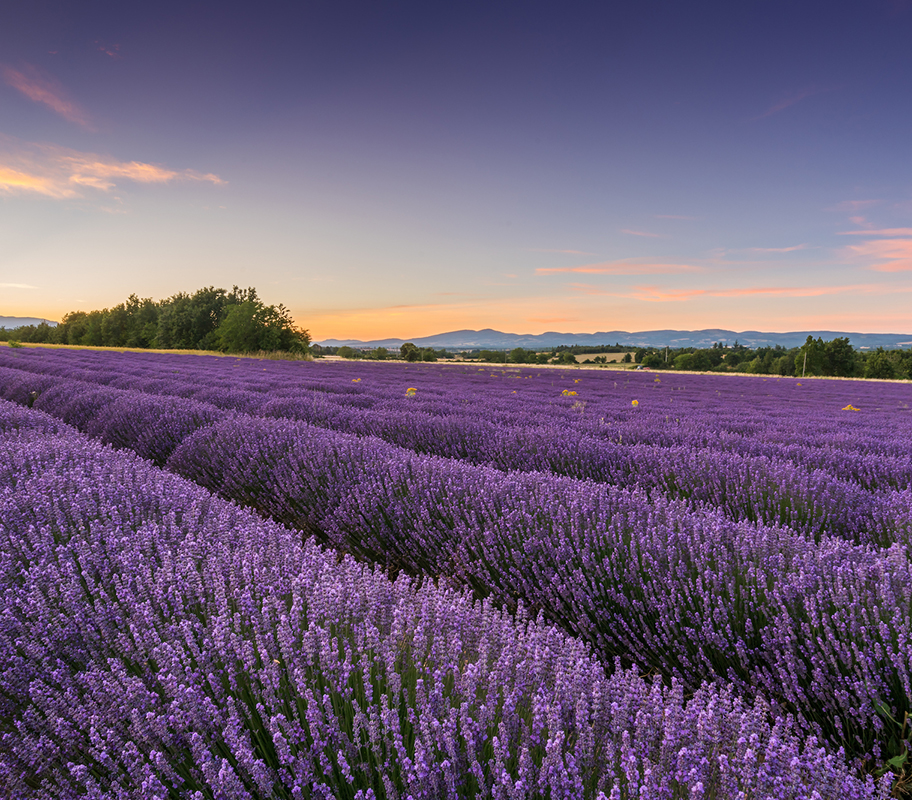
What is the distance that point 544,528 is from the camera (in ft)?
7.09

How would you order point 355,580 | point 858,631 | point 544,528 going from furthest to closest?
point 544,528 < point 858,631 < point 355,580

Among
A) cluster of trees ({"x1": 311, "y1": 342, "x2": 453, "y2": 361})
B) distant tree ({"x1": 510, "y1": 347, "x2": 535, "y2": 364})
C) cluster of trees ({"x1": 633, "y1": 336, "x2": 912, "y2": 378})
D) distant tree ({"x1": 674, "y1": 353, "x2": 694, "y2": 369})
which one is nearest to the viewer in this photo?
cluster of trees ({"x1": 633, "y1": 336, "x2": 912, "y2": 378})

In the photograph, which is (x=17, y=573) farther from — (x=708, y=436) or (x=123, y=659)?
(x=708, y=436)

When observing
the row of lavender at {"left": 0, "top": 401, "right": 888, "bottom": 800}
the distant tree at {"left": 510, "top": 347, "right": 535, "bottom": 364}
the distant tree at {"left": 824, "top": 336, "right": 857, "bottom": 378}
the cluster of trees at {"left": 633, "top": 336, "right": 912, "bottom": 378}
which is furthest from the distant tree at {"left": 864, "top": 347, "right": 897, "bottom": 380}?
the row of lavender at {"left": 0, "top": 401, "right": 888, "bottom": 800}

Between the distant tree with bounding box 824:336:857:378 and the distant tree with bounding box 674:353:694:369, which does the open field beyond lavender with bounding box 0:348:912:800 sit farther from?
the distant tree with bounding box 824:336:857:378

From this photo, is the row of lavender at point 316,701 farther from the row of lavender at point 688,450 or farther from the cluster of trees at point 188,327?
the cluster of trees at point 188,327

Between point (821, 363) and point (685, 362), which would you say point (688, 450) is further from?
point (821, 363)

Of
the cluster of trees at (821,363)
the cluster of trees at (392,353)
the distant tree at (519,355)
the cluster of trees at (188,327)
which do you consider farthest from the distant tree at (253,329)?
the cluster of trees at (821,363)

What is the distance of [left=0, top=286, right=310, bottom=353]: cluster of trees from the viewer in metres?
41.3

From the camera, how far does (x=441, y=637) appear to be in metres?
1.09

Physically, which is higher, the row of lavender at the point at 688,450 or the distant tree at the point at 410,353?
the distant tree at the point at 410,353

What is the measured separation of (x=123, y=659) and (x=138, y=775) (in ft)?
1.22

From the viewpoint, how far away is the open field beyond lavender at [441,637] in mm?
849

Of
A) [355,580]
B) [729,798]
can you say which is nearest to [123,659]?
[355,580]
